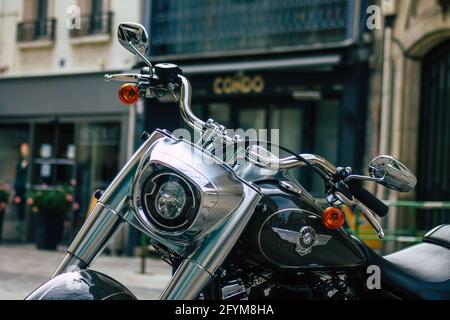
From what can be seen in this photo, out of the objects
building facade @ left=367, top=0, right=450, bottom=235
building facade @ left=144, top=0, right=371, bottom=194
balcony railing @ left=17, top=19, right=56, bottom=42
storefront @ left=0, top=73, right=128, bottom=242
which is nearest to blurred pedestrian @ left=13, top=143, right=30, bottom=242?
storefront @ left=0, top=73, right=128, bottom=242

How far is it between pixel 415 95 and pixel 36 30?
907 centimetres

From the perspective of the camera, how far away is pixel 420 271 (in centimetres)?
346

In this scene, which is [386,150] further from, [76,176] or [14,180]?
[14,180]

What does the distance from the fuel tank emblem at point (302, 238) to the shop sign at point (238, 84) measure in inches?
438

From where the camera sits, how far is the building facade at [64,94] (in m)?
16.6

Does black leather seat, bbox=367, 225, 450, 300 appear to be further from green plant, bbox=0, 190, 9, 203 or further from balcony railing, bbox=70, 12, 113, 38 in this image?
green plant, bbox=0, 190, 9, 203

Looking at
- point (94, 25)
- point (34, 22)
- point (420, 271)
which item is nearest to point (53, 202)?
point (94, 25)

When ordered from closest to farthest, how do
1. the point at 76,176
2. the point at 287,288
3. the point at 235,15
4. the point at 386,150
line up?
the point at 287,288 → the point at 386,150 → the point at 235,15 → the point at 76,176

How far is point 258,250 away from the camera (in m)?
3.14

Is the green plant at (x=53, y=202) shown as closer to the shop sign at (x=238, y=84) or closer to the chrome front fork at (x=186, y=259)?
the shop sign at (x=238, y=84)

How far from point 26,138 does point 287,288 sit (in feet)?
51.7

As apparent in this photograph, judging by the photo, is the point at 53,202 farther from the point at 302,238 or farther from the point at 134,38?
the point at 302,238

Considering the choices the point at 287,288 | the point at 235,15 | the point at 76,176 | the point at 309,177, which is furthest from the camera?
the point at 76,176
